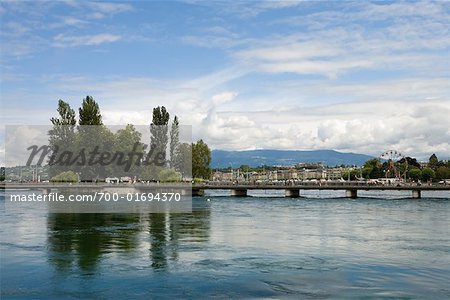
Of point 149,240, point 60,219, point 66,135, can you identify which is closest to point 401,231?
point 149,240

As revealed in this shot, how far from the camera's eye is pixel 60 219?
52562 mm

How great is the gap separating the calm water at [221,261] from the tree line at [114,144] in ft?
184

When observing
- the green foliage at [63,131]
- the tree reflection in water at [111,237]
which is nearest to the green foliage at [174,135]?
the green foliage at [63,131]

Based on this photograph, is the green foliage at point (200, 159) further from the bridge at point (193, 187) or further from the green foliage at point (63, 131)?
the green foliage at point (63, 131)

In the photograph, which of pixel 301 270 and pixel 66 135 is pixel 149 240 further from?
pixel 66 135

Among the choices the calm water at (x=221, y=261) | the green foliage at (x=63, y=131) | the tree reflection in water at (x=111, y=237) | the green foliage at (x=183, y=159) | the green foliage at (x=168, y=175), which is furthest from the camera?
the green foliage at (x=183, y=159)

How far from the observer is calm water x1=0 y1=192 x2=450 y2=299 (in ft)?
69.2

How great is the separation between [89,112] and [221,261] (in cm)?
7921

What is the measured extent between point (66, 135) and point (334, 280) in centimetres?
8301

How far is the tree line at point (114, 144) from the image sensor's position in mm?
100750

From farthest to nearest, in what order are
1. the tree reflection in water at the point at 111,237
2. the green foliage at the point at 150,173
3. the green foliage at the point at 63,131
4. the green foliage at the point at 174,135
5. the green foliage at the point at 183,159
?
1. the green foliage at the point at 183,159
2. the green foliage at the point at 150,173
3. the green foliage at the point at 174,135
4. the green foliage at the point at 63,131
5. the tree reflection in water at the point at 111,237

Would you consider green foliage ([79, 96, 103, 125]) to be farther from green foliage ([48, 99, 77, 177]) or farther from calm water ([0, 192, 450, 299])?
calm water ([0, 192, 450, 299])

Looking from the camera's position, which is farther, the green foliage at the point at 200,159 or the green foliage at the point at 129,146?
the green foliage at the point at 200,159

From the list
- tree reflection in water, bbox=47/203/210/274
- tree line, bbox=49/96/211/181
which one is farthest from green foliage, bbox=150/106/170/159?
tree reflection in water, bbox=47/203/210/274
